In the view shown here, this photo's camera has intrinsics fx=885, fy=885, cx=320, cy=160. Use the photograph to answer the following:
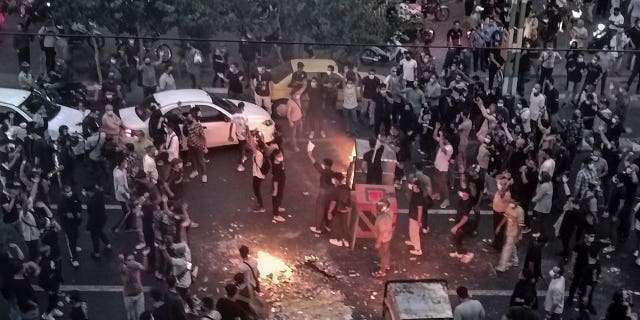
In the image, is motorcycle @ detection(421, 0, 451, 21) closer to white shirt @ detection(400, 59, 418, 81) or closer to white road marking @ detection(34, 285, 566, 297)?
white shirt @ detection(400, 59, 418, 81)

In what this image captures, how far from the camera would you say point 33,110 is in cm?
1705

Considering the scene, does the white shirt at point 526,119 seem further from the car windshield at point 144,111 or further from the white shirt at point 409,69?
the car windshield at point 144,111

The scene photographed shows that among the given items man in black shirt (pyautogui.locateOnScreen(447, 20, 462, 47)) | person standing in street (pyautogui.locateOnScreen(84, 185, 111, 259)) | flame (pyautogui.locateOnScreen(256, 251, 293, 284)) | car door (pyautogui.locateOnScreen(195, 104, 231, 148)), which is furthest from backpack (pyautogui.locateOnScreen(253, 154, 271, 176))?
man in black shirt (pyautogui.locateOnScreen(447, 20, 462, 47))

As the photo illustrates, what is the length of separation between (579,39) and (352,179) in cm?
943

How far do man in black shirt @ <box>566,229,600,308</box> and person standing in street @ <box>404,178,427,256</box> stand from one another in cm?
254

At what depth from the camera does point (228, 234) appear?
15.0 metres

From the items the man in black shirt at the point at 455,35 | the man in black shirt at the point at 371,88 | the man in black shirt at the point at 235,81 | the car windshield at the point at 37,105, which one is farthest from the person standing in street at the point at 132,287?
the man in black shirt at the point at 455,35

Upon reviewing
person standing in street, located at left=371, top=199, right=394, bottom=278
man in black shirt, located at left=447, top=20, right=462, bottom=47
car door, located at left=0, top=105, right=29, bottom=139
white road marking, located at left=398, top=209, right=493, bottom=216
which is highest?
man in black shirt, located at left=447, top=20, right=462, bottom=47

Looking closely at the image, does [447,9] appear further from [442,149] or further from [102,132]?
[102,132]

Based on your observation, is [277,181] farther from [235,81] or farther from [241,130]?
[235,81]

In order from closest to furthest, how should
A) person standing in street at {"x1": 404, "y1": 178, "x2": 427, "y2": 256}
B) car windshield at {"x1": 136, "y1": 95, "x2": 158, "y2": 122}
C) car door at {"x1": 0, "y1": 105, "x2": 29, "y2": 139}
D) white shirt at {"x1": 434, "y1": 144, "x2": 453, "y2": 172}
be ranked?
person standing in street at {"x1": 404, "y1": 178, "x2": 427, "y2": 256}
white shirt at {"x1": 434, "y1": 144, "x2": 453, "y2": 172}
car door at {"x1": 0, "y1": 105, "x2": 29, "y2": 139}
car windshield at {"x1": 136, "y1": 95, "x2": 158, "y2": 122}

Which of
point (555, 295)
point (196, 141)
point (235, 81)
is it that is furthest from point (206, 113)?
point (555, 295)

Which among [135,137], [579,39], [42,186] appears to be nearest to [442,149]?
[135,137]

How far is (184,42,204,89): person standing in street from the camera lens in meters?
20.2
